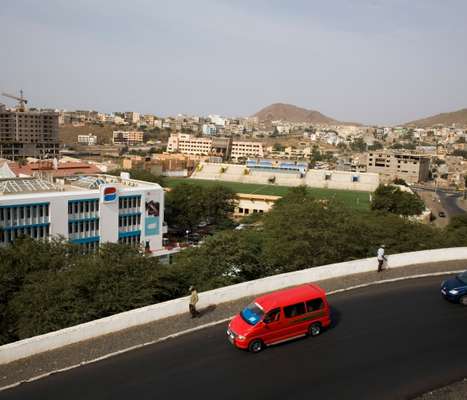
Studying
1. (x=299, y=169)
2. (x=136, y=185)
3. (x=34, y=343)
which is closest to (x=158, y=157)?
(x=299, y=169)

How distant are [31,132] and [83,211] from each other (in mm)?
88502

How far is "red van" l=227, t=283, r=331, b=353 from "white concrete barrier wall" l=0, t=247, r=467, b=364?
187 cm

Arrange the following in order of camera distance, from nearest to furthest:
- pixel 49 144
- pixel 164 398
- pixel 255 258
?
Answer: pixel 164 398 → pixel 255 258 → pixel 49 144

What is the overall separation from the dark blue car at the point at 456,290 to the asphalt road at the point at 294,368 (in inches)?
38.4

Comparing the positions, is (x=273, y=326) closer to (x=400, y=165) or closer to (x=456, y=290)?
(x=456, y=290)

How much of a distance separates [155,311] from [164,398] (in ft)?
9.78

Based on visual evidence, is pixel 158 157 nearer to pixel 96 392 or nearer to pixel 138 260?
pixel 138 260

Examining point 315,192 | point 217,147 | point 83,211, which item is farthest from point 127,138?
point 83,211

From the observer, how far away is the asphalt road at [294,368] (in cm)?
749

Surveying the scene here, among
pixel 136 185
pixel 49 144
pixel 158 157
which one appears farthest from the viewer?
pixel 49 144

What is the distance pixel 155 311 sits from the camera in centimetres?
1017

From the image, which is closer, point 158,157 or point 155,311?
point 155,311

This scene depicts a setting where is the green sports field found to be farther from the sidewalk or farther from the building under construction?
the sidewalk

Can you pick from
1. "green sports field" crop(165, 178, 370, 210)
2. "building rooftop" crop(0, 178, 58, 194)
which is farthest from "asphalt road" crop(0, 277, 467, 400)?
"green sports field" crop(165, 178, 370, 210)
